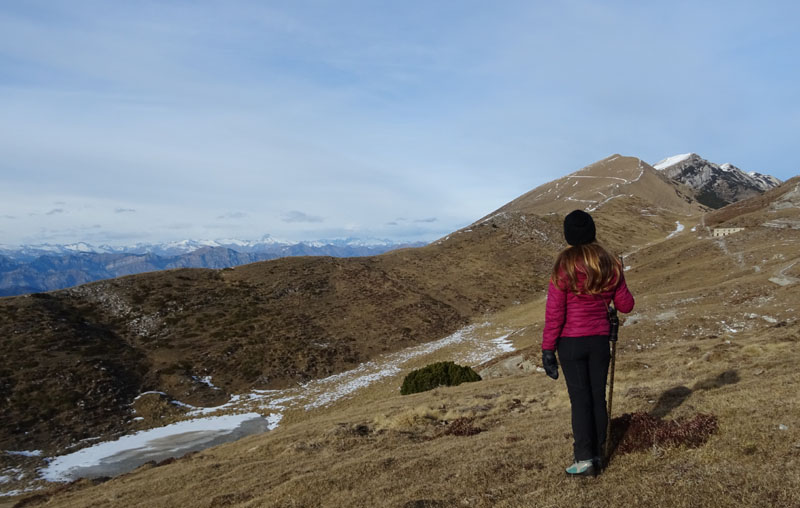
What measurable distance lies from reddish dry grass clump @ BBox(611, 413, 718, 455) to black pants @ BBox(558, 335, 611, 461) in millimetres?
1228

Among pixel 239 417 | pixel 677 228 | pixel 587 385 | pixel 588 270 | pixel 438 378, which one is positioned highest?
pixel 588 270

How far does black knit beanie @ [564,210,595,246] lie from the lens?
24.3 feet

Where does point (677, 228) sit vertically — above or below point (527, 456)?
above

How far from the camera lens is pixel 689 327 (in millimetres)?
31797

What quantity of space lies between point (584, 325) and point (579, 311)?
24cm

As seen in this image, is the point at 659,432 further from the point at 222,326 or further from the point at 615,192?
the point at 615,192

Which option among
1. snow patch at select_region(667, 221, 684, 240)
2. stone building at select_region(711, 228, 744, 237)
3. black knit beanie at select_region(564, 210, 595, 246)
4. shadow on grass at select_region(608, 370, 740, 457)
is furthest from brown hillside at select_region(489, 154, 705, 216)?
black knit beanie at select_region(564, 210, 595, 246)

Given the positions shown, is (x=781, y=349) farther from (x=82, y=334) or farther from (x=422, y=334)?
(x=82, y=334)

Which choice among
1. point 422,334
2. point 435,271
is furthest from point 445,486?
point 435,271

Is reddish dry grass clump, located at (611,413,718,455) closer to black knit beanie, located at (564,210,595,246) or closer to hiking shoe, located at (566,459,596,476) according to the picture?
hiking shoe, located at (566,459,596,476)

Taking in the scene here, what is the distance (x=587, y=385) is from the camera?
7.35 m

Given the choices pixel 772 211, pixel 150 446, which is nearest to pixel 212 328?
pixel 150 446

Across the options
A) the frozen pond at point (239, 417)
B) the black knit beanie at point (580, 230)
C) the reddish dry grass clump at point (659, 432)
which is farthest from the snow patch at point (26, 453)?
the black knit beanie at point (580, 230)

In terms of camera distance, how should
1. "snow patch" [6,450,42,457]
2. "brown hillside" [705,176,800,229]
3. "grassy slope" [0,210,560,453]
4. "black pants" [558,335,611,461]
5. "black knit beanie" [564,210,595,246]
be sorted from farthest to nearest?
"brown hillside" [705,176,800,229] < "grassy slope" [0,210,560,453] < "snow patch" [6,450,42,457] < "black knit beanie" [564,210,595,246] < "black pants" [558,335,611,461]
